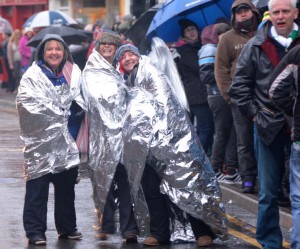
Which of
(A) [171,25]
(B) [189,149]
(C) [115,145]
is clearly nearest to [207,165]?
(B) [189,149]

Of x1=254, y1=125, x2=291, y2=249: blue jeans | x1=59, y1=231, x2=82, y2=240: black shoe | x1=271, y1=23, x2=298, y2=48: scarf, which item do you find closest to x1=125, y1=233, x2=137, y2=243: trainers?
x1=59, y1=231, x2=82, y2=240: black shoe

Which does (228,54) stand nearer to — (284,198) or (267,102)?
(284,198)

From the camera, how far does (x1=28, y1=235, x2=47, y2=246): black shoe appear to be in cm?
842

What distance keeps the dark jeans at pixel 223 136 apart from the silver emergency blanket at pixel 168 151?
2.74 metres

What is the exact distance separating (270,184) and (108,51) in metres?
2.22

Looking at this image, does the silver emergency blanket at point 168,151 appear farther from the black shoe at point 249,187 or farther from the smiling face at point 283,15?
the black shoe at point 249,187

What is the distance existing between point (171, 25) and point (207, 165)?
4.71 meters

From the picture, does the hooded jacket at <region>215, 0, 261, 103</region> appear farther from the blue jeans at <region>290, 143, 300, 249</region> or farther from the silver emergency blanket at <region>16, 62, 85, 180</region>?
the blue jeans at <region>290, 143, 300, 249</region>

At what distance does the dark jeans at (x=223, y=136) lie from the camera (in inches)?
446

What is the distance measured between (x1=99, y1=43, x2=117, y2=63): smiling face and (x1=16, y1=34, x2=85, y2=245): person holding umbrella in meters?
0.52

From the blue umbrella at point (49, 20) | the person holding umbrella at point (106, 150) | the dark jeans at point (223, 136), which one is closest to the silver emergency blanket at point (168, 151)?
the person holding umbrella at point (106, 150)

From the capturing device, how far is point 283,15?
24.8ft

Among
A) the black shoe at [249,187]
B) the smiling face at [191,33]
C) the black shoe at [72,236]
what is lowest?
the black shoe at [72,236]

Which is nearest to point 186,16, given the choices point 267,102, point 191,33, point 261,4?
point 191,33
